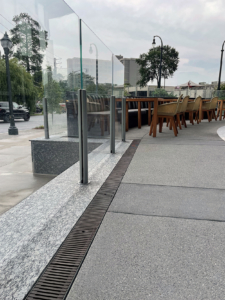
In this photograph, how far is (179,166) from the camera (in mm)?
3104

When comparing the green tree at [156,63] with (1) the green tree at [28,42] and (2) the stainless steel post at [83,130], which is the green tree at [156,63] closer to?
(1) the green tree at [28,42]

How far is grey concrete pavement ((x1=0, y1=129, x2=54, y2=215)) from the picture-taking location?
193cm

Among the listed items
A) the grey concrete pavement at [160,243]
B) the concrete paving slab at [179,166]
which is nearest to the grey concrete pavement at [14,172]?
the grey concrete pavement at [160,243]

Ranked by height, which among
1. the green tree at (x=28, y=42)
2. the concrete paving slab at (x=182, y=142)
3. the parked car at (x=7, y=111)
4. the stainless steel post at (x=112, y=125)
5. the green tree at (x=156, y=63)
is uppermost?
the green tree at (x=156, y=63)

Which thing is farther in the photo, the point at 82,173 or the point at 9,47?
the point at 82,173

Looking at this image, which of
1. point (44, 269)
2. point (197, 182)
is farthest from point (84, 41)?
point (44, 269)

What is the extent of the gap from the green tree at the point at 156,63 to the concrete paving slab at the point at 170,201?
4237 cm

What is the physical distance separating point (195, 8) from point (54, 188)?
13.1 metres

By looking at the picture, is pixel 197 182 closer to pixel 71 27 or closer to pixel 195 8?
pixel 71 27

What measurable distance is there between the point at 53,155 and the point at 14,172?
1.46 metres

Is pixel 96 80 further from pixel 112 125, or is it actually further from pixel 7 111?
pixel 7 111

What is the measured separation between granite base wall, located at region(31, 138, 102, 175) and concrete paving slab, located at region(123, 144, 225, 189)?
864 mm

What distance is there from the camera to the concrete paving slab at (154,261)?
3.51 ft

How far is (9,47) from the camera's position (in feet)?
5.22
